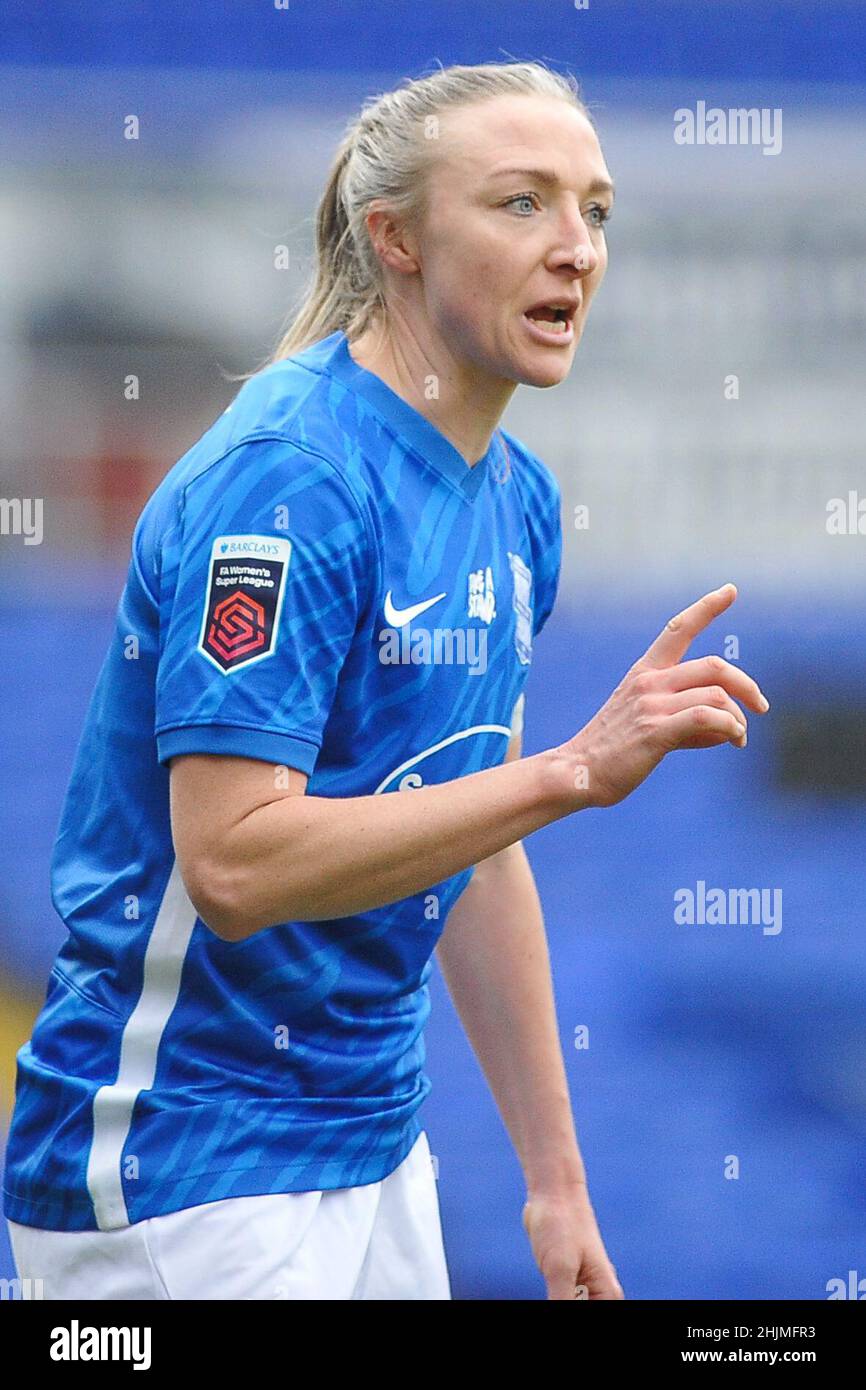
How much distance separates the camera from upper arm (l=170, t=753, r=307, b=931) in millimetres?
1550

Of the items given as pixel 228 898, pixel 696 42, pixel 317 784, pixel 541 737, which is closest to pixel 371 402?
pixel 317 784

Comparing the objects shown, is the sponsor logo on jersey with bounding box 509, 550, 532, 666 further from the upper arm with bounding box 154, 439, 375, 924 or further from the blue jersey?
the upper arm with bounding box 154, 439, 375, 924

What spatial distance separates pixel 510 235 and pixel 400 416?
0.20 meters

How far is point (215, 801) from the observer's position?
1.55 meters

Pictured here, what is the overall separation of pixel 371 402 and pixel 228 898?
19.7 inches

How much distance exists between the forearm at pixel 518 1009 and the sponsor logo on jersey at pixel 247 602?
24.1 inches

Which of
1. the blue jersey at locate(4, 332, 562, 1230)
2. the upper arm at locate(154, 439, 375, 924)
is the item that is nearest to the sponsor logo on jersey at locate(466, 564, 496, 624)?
the blue jersey at locate(4, 332, 562, 1230)

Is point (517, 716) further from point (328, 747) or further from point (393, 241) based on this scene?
point (393, 241)

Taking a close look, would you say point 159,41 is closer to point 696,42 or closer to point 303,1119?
point 696,42

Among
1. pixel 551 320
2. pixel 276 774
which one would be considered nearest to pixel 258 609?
pixel 276 774

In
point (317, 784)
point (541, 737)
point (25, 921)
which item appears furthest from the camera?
point (541, 737)

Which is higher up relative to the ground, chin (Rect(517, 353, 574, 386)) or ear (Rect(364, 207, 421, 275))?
ear (Rect(364, 207, 421, 275))

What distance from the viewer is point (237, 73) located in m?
7.93

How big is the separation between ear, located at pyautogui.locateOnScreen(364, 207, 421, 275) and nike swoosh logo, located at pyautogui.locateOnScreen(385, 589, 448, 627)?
1.14 feet
